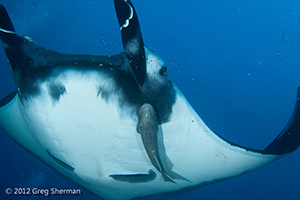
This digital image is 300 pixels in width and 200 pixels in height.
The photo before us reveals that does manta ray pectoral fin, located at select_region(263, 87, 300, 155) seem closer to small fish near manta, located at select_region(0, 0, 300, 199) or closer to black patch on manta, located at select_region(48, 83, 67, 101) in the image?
small fish near manta, located at select_region(0, 0, 300, 199)

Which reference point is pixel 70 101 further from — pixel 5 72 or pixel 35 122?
pixel 5 72

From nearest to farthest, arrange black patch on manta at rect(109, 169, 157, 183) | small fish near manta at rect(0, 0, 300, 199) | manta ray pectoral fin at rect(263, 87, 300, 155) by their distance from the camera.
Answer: small fish near manta at rect(0, 0, 300, 199) < manta ray pectoral fin at rect(263, 87, 300, 155) < black patch on manta at rect(109, 169, 157, 183)

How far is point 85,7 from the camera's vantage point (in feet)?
53.7

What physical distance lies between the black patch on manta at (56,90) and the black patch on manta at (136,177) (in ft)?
2.90

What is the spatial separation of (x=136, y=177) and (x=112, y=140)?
58 cm

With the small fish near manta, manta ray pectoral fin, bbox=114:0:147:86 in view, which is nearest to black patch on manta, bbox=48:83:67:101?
the small fish near manta

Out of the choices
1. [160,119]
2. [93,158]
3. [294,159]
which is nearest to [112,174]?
[93,158]

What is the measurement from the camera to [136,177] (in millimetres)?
1796

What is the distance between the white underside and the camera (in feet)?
4.08

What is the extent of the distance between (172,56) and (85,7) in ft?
27.5

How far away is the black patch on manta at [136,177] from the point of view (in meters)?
1.74

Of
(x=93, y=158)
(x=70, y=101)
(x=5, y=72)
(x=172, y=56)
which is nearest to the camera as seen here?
(x=70, y=101)

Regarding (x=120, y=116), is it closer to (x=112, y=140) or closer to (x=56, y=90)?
(x=112, y=140)

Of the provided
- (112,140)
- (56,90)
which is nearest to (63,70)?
(56,90)
